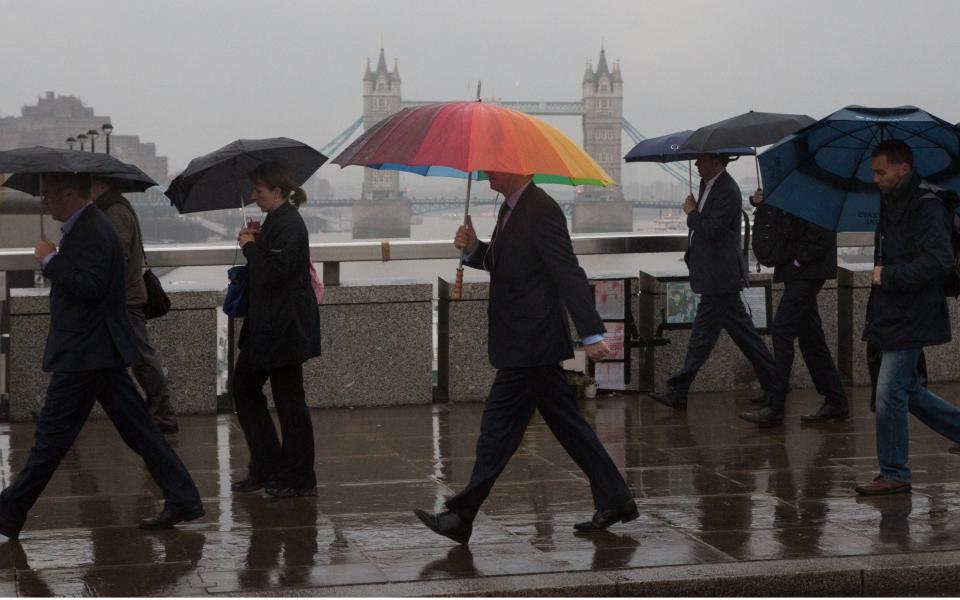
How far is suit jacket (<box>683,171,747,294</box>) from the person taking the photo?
27.3 ft

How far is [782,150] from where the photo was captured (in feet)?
22.3

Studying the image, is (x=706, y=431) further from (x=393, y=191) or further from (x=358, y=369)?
(x=393, y=191)

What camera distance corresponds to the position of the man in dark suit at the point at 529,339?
5.30 m

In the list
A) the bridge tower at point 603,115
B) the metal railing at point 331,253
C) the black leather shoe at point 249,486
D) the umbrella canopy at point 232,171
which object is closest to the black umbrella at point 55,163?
the umbrella canopy at point 232,171

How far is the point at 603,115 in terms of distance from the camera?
57844 millimetres

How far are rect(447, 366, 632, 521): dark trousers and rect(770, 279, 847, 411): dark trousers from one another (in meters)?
2.96

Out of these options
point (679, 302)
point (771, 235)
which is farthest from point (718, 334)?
point (679, 302)

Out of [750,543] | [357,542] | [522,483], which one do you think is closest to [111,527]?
[357,542]

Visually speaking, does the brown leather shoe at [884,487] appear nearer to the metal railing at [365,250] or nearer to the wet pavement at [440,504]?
the wet pavement at [440,504]

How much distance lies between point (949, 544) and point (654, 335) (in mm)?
4269

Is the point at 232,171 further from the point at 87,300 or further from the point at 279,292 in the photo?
the point at 87,300

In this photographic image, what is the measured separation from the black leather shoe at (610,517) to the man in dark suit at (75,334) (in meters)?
1.87

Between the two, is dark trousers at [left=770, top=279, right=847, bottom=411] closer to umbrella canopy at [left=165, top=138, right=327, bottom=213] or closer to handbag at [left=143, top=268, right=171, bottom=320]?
umbrella canopy at [left=165, top=138, right=327, bottom=213]

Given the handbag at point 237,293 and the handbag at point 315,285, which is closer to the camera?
the handbag at point 237,293
